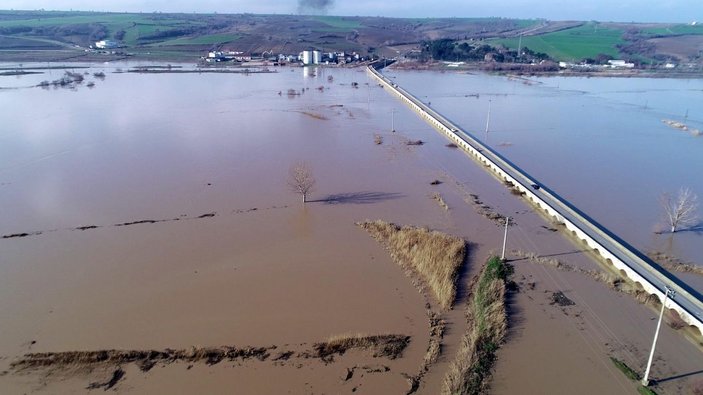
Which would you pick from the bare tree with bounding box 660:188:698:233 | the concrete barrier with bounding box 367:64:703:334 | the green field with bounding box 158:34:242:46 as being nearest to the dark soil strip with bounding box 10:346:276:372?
the concrete barrier with bounding box 367:64:703:334

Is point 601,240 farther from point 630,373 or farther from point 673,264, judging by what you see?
point 630,373

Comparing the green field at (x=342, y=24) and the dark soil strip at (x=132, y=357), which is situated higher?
the green field at (x=342, y=24)

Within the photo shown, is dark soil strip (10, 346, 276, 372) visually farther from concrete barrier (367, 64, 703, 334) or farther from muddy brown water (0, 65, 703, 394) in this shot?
concrete barrier (367, 64, 703, 334)

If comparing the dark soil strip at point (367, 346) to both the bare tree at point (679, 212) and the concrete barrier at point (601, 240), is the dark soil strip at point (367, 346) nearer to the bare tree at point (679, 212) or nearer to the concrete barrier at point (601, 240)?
the concrete barrier at point (601, 240)

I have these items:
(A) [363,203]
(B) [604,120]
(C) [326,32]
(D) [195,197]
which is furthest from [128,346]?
(C) [326,32]

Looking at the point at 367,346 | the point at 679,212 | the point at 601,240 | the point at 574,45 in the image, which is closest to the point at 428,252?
the point at 367,346

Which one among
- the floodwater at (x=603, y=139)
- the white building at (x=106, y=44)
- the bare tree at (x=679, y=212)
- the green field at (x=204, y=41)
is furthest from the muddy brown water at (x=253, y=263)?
the green field at (x=204, y=41)
